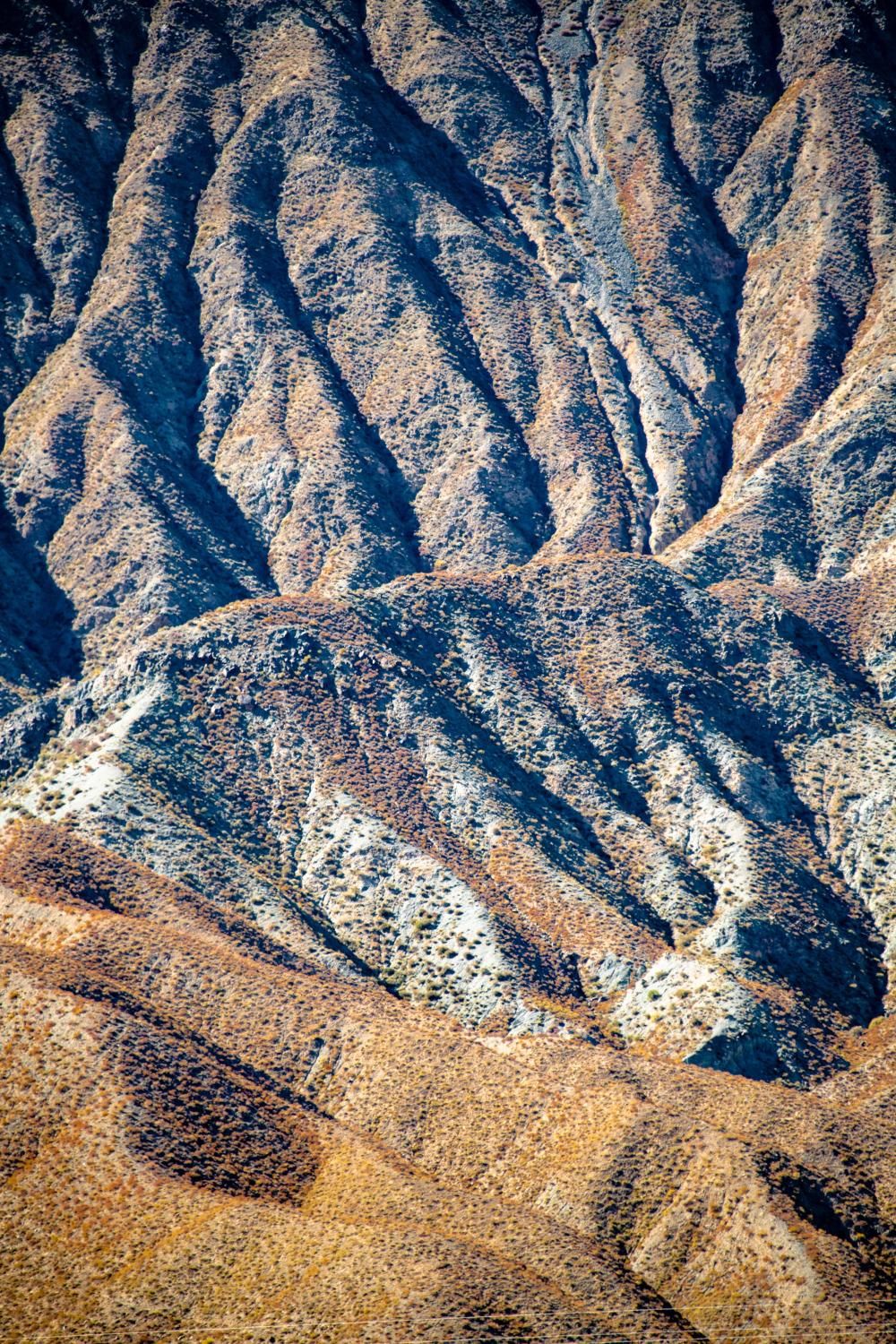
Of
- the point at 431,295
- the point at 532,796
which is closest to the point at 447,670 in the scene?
the point at 532,796

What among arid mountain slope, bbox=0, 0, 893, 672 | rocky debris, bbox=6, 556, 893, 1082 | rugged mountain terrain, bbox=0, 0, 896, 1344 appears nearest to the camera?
rugged mountain terrain, bbox=0, 0, 896, 1344

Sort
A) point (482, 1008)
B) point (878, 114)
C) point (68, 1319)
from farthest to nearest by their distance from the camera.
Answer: point (878, 114)
point (482, 1008)
point (68, 1319)

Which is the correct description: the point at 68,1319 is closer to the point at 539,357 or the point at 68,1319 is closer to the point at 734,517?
the point at 734,517

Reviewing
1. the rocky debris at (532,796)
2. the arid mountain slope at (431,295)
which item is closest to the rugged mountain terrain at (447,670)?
the rocky debris at (532,796)

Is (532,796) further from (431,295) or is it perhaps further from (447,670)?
(431,295)

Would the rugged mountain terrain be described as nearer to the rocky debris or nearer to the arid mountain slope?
the rocky debris

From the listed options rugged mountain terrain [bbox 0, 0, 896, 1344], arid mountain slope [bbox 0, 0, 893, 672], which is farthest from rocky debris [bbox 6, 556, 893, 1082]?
arid mountain slope [bbox 0, 0, 893, 672]

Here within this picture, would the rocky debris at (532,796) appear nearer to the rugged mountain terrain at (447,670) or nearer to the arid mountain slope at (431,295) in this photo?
the rugged mountain terrain at (447,670)

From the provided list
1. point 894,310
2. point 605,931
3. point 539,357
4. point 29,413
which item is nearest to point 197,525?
point 29,413
